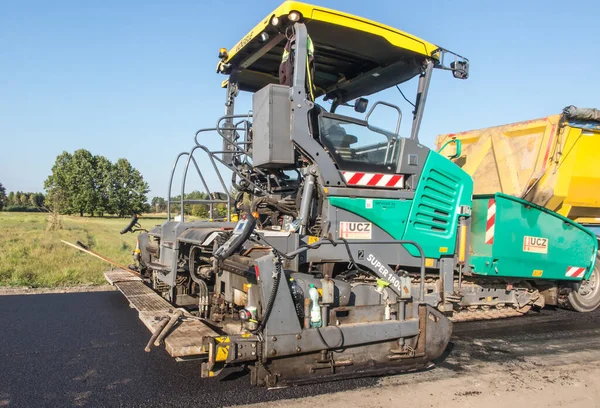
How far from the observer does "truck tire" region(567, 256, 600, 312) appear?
6.99m

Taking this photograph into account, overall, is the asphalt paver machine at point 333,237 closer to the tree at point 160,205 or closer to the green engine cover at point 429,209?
the green engine cover at point 429,209

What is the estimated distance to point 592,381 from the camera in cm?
414

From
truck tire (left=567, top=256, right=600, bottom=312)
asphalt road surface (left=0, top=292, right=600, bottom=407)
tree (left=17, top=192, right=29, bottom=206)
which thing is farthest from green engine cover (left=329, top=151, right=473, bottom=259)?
tree (left=17, top=192, right=29, bottom=206)

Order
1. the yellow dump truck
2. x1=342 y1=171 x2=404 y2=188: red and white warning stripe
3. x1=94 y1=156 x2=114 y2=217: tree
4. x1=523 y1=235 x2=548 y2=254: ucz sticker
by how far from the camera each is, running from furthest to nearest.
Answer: x1=94 y1=156 x2=114 y2=217: tree, the yellow dump truck, x1=523 y1=235 x2=548 y2=254: ucz sticker, x1=342 y1=171 x2=404 y2=188: red and white warning stripe

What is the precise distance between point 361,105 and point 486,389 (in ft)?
11.7

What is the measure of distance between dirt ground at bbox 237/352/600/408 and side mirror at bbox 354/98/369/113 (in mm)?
3206

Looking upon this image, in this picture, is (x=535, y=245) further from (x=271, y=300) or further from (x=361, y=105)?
(x=271, y=300)

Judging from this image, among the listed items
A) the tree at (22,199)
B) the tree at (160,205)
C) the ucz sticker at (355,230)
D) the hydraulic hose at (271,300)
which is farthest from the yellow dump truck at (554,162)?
the tree at (22,199)

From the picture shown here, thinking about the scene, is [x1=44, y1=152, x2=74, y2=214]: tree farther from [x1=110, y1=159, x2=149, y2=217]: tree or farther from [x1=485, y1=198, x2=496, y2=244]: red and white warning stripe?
[x1=485, y1=198, x2=496, y2=244]: red and white warning stripe

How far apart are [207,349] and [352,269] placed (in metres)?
1.79

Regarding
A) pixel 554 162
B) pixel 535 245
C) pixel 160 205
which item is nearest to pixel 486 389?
pixel 535 245

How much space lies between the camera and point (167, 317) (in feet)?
12.7

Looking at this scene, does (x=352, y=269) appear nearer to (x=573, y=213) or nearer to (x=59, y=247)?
(x=573, y=213)

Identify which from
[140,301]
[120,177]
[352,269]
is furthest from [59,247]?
[120,177]
